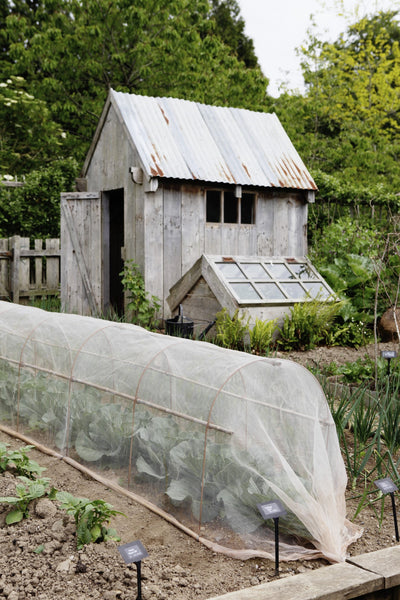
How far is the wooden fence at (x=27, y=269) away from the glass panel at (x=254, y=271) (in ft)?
15.0

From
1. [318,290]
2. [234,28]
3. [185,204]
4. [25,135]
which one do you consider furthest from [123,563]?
[234,28]

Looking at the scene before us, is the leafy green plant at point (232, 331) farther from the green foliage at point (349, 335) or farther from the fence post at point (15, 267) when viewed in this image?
the fence post at point (15, 267)

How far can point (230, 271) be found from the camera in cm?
852

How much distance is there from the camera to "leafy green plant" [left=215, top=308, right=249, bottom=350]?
A: 7.62 meters

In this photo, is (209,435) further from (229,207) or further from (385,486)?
(229,207)

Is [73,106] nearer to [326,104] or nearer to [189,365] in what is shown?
[326,104]

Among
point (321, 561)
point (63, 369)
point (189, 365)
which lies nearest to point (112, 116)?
point (63, 369)

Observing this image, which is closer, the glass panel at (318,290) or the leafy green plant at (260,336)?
the leafy green plant at (260,336)

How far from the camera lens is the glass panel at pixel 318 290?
28.8 feet

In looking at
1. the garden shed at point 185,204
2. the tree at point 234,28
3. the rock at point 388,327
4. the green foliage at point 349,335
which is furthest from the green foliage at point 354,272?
the tree at point 234,28

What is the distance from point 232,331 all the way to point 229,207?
111 inches

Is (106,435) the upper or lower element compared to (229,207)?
lower

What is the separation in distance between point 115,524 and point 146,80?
562 inches

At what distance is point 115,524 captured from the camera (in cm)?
360
